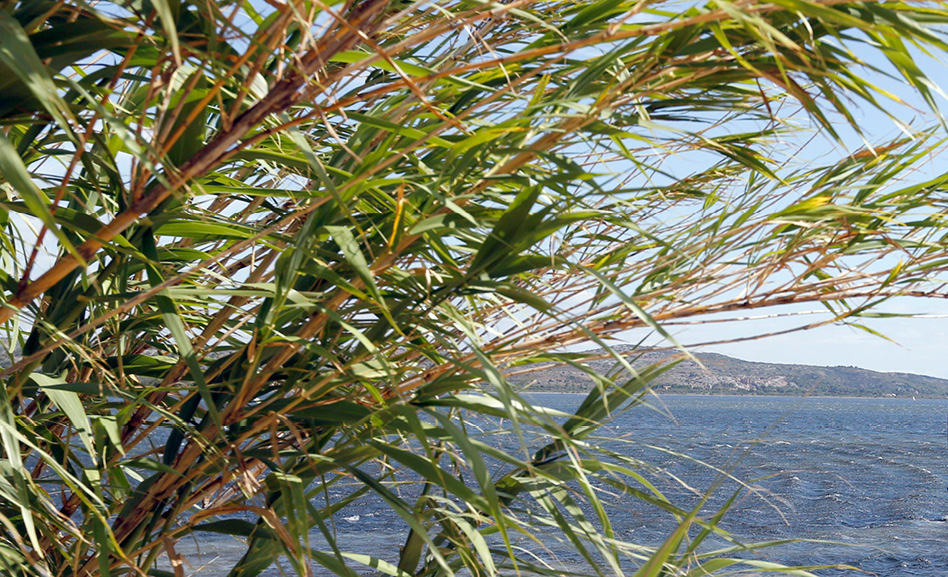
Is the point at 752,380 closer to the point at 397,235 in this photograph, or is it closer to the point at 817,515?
the point at 817,515

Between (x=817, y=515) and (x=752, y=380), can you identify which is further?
(x=752, y=380)

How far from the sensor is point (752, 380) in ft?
235

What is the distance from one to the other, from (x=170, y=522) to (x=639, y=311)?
79cm

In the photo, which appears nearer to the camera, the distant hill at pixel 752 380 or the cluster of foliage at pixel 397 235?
the cluster of foliage at pixel 397 235

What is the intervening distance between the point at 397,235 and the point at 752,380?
76.6 meters

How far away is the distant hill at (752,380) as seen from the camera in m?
1.05

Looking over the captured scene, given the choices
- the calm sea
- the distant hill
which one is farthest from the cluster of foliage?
the calm sea

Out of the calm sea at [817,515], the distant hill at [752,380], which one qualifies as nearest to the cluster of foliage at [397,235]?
the distant hill at [752,380]

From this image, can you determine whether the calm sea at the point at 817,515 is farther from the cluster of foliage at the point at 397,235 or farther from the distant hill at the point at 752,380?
the cluster of foliage at the point at 397,235

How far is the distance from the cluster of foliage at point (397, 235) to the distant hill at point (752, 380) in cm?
7

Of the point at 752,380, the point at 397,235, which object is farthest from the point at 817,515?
the point at 752,380

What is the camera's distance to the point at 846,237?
0.95 metres

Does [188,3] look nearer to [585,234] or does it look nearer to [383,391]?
[383,391]

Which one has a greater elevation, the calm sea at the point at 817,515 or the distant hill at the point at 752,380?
the distant hill at the point at 752,380
